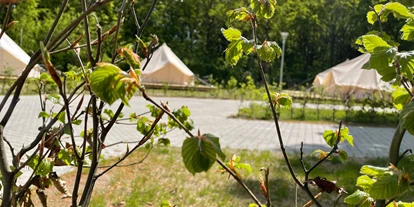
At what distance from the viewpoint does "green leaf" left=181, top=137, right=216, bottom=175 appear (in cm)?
73

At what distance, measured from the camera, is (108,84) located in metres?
0.67

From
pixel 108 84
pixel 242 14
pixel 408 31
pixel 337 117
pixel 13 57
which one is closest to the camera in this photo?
pixel 108 84

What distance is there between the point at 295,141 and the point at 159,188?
190 inches

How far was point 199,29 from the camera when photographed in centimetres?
4416

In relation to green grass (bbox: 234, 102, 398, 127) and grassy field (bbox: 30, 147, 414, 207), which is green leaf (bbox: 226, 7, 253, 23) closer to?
grassy field (bbox: 30, 147, 414, 207)

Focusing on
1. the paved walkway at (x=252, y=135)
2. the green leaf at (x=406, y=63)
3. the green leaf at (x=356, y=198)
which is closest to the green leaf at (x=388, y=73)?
the green leaf at (x=406, y=63)

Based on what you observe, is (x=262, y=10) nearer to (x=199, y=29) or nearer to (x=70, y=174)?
(x=70, y=174)

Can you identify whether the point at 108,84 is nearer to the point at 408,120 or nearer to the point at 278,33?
the point at 408,120

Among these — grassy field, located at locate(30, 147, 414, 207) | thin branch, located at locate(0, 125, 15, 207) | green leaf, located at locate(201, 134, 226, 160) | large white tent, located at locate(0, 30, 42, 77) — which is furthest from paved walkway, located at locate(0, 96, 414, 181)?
large white tent, located at locate(0, 30, 42, 77)

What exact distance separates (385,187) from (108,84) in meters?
0.53

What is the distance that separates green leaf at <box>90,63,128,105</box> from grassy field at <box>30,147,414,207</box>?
10.7 feet

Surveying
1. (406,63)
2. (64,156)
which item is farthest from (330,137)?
(64,156)

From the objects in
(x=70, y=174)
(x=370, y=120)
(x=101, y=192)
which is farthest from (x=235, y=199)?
(x=370, y=120)

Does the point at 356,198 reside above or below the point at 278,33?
above
